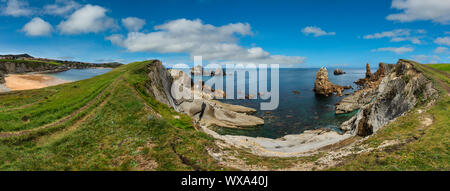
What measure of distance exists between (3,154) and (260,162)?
1806 cm

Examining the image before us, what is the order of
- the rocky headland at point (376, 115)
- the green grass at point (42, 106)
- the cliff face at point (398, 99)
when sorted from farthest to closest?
the cliff face at point (398, 99) → the rocky headland at point (376, 115) → the green grass at point (42, 106)

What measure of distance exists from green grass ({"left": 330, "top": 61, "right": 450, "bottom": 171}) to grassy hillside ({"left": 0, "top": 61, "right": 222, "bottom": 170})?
10.9 m

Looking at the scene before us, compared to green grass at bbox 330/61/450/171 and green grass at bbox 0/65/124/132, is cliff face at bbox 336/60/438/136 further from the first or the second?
green grass at bbox 0/65/124/132

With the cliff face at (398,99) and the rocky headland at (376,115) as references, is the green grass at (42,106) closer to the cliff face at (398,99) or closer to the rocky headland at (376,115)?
the rocky headland at (376,115)

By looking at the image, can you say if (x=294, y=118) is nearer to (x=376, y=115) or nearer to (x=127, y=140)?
(x=376, y=115)

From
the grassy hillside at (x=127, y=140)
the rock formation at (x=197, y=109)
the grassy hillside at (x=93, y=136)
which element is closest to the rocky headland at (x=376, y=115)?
the grassy hillside at (x=127, y=140)

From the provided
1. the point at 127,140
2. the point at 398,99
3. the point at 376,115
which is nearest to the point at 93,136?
the point at 127,140

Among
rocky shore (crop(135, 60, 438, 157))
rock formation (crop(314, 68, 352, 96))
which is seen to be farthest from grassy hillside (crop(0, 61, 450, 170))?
rock formation (crop(314, 68, 352, 96))

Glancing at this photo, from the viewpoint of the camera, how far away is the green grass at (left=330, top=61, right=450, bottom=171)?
473 inches

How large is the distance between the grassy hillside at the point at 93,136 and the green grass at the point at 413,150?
10912mm

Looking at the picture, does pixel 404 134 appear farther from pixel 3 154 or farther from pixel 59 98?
pixel 59 98

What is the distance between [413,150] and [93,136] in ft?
83.7

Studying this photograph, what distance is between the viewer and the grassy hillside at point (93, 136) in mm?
12406
